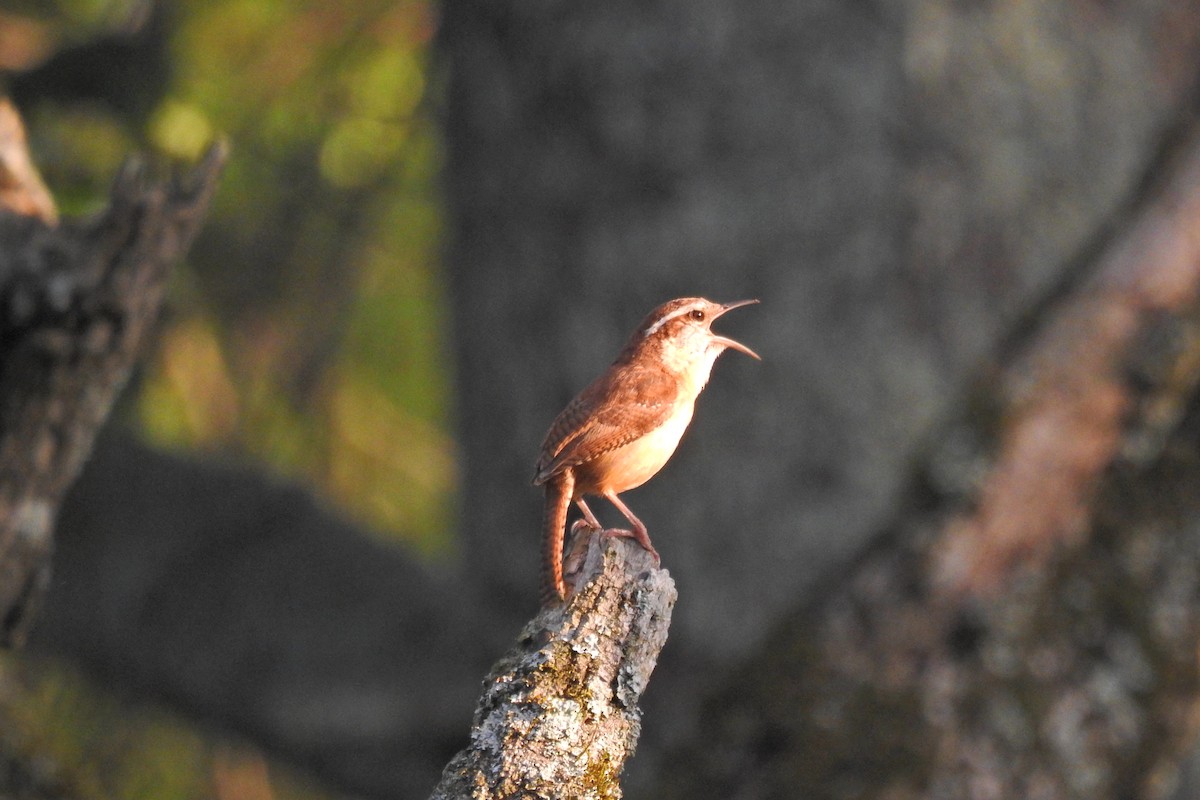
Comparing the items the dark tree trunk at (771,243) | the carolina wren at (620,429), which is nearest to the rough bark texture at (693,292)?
the dark tree trunk at (771,243)

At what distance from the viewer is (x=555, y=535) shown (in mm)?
2967

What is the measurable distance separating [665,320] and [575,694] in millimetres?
1410

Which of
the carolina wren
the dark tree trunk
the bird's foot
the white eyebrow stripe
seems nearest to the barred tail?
the carolina wren

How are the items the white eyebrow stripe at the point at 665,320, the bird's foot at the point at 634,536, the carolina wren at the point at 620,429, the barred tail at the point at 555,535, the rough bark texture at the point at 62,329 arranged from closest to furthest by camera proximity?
the bird's foot at the point at 634,536 < the barred tail at the point at 555,535 < the carolina wren at the point at 620,429 < the white eyebrow stripe at the point at 665,320 < the rough bark texture at the point at 62,329

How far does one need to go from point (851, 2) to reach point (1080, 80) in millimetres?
1288

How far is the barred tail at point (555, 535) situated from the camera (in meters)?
2.76

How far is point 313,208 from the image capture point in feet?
31.4

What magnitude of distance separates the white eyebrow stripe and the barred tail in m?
0.48

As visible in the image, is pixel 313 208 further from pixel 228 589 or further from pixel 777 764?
pixel 777 764

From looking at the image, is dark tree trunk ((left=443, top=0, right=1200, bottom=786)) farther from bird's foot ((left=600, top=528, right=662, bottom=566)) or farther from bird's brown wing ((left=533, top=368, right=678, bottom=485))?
bird's foot ((left=600, top=528, right=662, bottom=566))

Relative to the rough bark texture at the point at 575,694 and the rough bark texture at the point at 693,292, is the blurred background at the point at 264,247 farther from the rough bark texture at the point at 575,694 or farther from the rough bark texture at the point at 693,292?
the rough bark texture at the point at 575,694

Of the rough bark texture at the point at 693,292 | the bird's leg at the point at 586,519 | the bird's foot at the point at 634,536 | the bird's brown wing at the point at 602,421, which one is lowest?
the bird's foot at the point at 634,536

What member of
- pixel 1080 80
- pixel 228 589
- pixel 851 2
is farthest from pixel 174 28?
pixel 1080 80

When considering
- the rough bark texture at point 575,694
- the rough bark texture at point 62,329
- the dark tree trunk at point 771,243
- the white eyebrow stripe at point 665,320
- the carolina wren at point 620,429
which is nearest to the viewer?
the rough bark texture at point 575,694
